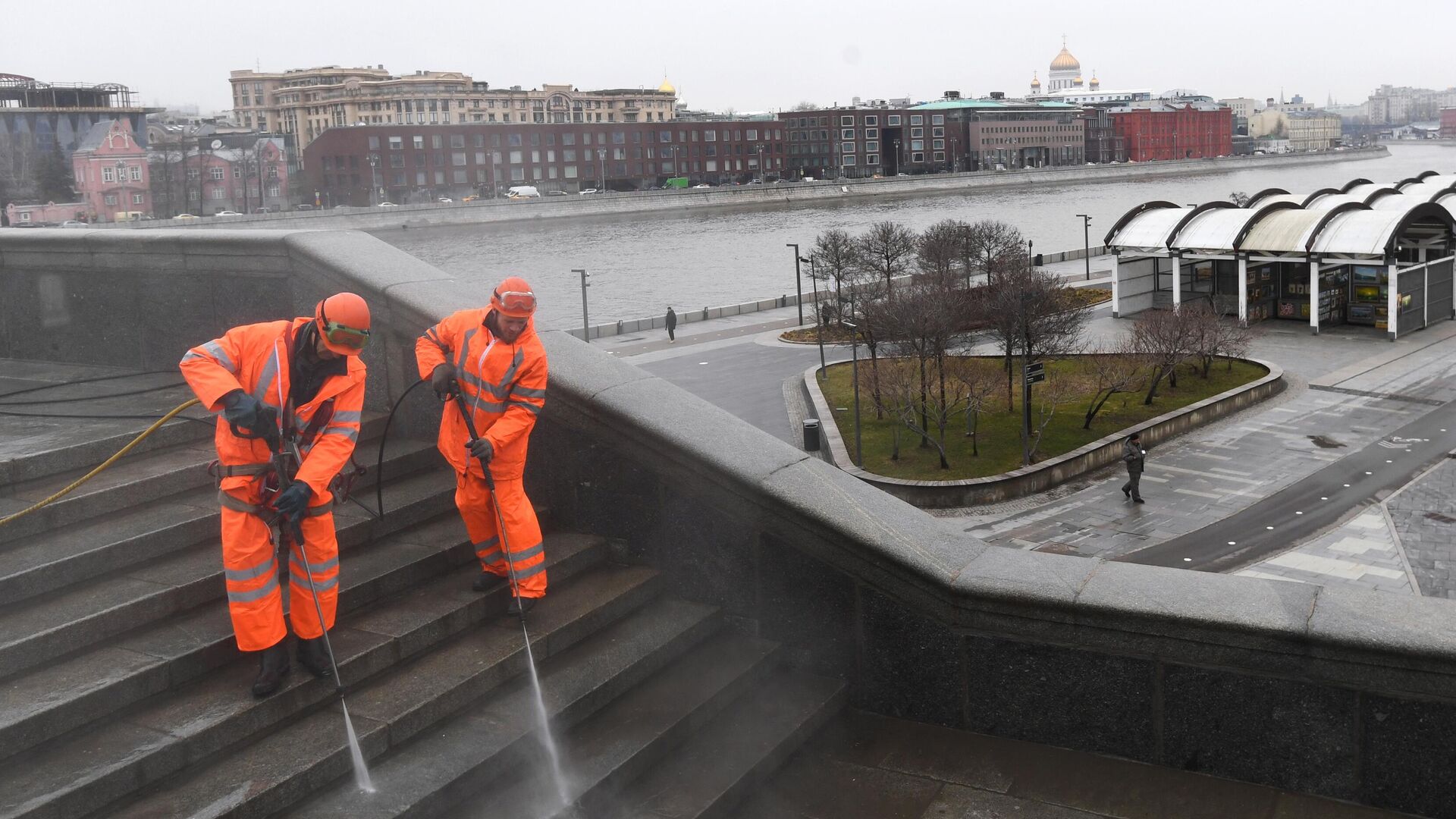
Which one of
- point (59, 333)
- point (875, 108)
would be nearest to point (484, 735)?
point (59, 333)

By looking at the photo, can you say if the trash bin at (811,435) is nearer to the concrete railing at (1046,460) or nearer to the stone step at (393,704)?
A: the concrete railing at (1046,460)

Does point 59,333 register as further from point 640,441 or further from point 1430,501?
point 1430,501

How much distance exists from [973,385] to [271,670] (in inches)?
715

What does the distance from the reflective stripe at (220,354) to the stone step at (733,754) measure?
1876 mm

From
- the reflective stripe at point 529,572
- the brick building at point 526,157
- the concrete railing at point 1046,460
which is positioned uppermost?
the brick building at point 526,157

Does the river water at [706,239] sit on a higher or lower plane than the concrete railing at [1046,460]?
higher

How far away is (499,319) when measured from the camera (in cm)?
485

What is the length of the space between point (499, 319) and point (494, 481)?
0.62m

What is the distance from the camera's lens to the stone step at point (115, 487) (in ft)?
15.2

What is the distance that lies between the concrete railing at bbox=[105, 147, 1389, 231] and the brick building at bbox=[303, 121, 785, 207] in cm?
1052

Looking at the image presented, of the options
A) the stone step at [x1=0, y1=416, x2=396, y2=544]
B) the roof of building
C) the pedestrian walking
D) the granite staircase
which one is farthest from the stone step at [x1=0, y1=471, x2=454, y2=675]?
the roof of building

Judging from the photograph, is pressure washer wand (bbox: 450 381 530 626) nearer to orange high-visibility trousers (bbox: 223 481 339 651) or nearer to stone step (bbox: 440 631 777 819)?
stone step (bbox: 440 631 777 819)

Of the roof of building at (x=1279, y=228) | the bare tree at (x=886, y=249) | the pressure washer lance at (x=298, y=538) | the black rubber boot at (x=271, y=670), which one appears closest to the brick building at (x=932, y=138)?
the bare tree at (x=886, y=249)

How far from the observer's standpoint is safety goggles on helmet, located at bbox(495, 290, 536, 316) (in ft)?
15.7
